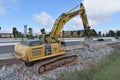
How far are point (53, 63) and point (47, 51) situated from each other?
973 millimetres

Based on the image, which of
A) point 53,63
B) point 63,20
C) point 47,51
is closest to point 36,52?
point 47,51

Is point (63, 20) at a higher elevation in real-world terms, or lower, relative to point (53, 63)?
higher

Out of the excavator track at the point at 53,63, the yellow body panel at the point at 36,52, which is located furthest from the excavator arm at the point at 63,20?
the excavator track at the point at 53,63

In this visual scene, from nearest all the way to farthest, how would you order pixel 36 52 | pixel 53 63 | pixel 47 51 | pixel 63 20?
pixel 36 52 → pixel 47 51 → pixel 53 63 → pixel 63 20

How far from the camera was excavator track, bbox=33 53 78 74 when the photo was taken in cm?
1225

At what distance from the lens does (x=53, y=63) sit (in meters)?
13.2

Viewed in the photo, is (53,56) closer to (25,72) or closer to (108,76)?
(25,72)

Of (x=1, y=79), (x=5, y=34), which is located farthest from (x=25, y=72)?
(x=5, y=34)

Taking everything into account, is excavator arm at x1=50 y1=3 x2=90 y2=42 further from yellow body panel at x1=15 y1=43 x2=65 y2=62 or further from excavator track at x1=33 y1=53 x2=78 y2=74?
excavator track at x1=33 y1=53 x2=78 y2=74

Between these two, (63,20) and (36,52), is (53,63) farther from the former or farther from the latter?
(63,20)

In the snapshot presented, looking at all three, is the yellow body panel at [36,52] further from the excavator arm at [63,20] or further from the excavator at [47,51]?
the excavator arm at [63,20]

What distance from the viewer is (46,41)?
13422mm

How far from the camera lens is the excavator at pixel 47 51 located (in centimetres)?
1207

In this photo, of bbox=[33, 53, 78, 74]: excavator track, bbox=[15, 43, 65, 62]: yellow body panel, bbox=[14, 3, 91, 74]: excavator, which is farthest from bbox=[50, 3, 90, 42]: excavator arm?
bbox=[33, 53, 78, 74]: excavator track
